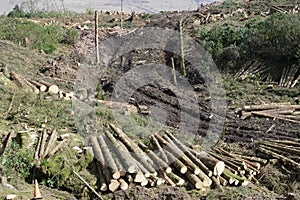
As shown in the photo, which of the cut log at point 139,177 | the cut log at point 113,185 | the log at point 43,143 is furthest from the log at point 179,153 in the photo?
the log at point 43,143

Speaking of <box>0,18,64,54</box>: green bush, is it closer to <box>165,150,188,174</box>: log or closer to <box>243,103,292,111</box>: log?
<box>243,103,292,111</box>: log

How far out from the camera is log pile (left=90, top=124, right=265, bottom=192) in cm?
854

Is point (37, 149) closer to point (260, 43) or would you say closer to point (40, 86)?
point (40, 86)

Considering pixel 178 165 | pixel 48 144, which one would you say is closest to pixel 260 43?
pixel 178 165

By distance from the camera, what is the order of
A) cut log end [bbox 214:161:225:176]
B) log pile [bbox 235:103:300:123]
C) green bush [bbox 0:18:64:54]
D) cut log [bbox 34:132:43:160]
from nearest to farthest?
cut log end [bbox 214:161:225:176] → cut log [bbox 34:132:43:160] → log pile [bbox 235:103:300:123] → green bush [bbox 0:18:64:54]

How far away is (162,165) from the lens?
9094 millimetres

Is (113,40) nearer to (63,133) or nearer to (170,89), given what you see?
(170,89)

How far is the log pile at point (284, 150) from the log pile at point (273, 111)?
199 centimetres

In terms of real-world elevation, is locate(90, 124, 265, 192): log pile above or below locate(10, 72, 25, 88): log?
below

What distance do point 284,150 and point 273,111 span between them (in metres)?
3.37

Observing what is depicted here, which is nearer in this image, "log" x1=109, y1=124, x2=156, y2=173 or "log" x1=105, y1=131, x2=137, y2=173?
"log" x1=105, y1=131, x2=137, y2=173

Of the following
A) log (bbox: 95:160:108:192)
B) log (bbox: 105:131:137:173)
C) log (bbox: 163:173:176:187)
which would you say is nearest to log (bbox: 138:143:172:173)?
log (bbox: 163:173:176:187)

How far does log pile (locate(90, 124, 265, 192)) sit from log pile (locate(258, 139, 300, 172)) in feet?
1.94

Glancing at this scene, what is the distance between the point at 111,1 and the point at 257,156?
2547 inches
